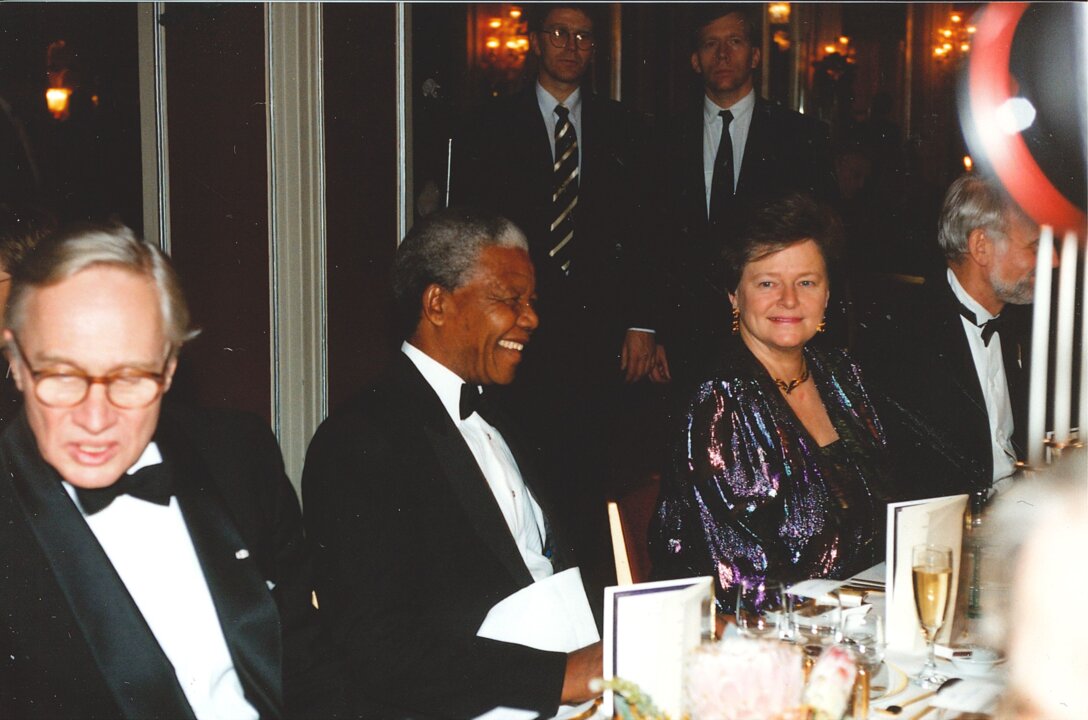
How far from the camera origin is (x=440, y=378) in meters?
2.23

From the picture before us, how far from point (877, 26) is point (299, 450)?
823cm

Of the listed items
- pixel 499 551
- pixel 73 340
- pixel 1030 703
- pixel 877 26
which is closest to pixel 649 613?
pixel 1030 703

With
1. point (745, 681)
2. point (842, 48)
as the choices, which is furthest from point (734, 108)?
point (842, 48)

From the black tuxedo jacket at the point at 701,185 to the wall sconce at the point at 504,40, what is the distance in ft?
19.3

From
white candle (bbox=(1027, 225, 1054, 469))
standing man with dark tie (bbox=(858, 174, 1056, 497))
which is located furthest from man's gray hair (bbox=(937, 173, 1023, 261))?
white candle (bbox=(1027, 225, 1054, 469))

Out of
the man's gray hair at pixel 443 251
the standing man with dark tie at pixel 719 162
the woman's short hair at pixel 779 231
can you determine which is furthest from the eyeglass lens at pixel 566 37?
the man's gray hair at pixel 443 251

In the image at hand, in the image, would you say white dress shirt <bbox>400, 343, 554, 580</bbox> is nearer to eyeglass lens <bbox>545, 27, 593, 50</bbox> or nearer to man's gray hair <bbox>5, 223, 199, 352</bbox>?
man's gray hair <bbox>5, 223, 199, 352</bbox>

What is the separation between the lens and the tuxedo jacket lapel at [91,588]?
1.50 meters

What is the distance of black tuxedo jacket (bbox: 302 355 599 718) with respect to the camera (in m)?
1.76

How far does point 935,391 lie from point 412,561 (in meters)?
1.83

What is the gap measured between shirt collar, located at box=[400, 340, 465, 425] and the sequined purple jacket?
0.56 m

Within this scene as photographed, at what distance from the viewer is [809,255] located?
107 inches

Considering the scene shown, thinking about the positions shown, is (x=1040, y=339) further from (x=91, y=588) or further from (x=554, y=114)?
(x=554, y=114)

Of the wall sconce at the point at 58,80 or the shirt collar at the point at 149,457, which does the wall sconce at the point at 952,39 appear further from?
the shirt collar at the point at 149,457
